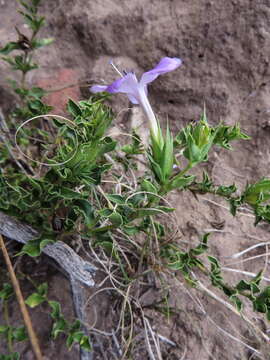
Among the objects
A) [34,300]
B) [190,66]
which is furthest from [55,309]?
[190,66]

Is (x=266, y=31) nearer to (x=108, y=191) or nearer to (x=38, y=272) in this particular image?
(x=108, y=191)

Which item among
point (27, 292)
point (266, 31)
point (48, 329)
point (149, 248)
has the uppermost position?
point (266, 31)

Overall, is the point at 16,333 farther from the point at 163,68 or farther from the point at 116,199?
the point at 163,68

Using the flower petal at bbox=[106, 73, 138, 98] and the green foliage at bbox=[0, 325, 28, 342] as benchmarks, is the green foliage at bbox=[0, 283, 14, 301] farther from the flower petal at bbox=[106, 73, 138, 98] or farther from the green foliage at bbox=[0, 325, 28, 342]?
the flower petal at bbox=[106, 73, 138, 98]

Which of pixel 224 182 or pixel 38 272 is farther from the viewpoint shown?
pixel 224 182

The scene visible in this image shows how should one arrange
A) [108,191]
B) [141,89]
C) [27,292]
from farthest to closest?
[108,191]
[27,292]
[141,89]

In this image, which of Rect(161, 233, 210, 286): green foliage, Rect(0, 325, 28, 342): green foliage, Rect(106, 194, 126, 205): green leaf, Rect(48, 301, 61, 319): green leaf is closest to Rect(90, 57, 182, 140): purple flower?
Rect(106, 194, 126, 205): green leaf

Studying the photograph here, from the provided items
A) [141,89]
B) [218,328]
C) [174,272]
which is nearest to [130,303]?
[174,272]

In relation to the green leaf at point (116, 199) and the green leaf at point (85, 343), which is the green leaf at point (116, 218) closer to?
the green leaf at point (116, 199)
